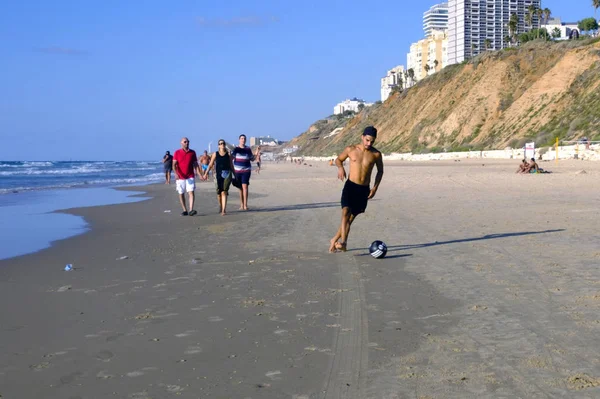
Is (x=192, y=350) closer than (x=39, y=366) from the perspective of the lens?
No

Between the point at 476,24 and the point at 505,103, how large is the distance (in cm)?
10045

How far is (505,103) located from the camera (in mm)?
61438

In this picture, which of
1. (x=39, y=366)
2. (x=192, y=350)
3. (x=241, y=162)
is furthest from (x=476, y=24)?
(x=39, y=366)

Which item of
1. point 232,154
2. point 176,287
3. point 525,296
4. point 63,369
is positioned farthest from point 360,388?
point 232,154

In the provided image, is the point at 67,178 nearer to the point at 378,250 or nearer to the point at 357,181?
the point at 357,181

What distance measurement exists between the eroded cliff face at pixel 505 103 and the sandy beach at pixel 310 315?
111 ft

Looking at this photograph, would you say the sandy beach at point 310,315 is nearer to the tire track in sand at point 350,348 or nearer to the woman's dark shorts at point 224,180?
the tire track in sand at point 350,348

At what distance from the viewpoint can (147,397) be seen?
12.1ft

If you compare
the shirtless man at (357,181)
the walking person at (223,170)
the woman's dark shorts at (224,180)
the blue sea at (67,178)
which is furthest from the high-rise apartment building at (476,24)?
the shirtless man at (357,181)

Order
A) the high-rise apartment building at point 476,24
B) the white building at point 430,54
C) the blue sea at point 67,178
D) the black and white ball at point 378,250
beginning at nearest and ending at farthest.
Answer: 1. the black and white ball at point 378,250
2. the blue sea at point 67,178
3. the high-rise apartment building at point 476,24
4. the white building at point 430,54

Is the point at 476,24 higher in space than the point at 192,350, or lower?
higher

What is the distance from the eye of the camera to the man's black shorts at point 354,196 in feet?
28.4

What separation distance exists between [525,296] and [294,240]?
4688mm

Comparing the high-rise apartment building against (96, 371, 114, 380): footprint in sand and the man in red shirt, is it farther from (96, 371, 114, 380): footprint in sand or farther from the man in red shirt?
(96, 371, 114, 380): footprint in sand
